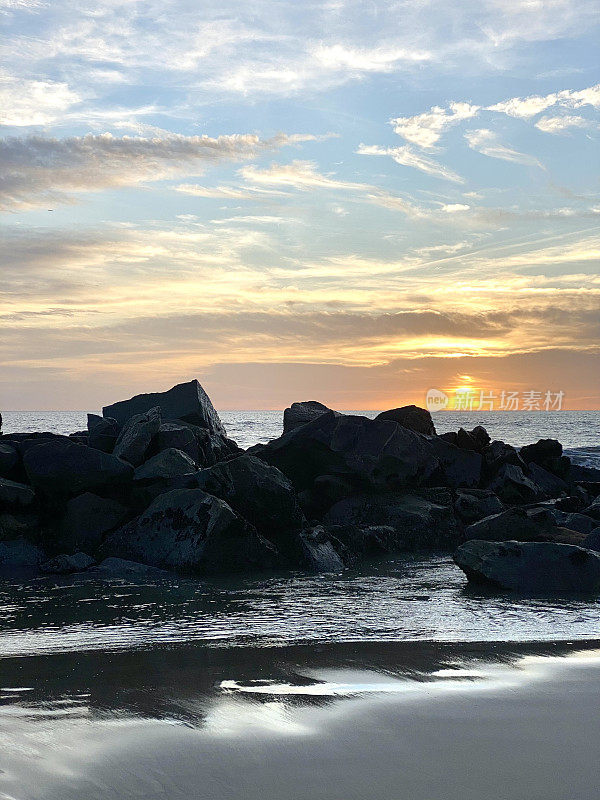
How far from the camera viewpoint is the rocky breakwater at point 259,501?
10391 millimetres

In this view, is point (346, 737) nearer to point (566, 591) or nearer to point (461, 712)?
point (461, 712)

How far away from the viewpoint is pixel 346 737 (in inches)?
154

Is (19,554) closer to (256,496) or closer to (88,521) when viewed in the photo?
(88,521)

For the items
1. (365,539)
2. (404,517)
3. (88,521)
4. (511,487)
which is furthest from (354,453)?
(88,521)

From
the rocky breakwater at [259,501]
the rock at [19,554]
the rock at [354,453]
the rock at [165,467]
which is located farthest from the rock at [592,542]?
the rock at [19,554]

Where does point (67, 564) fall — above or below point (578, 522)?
below

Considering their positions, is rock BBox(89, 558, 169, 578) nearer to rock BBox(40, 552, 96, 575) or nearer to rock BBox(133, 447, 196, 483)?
rock BBox(40, 552, 96, 575)

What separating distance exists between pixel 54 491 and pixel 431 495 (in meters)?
6.71

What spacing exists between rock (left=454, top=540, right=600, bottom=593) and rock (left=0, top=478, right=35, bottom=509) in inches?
258

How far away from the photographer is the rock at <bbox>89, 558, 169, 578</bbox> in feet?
32.6

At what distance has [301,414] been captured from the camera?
707 inches

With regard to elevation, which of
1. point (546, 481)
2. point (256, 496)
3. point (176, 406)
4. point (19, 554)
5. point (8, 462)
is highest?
point (176, 406)

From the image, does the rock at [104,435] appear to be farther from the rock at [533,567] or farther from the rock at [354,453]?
the rock at [533,567]

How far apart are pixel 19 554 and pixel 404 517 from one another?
6.14 m
